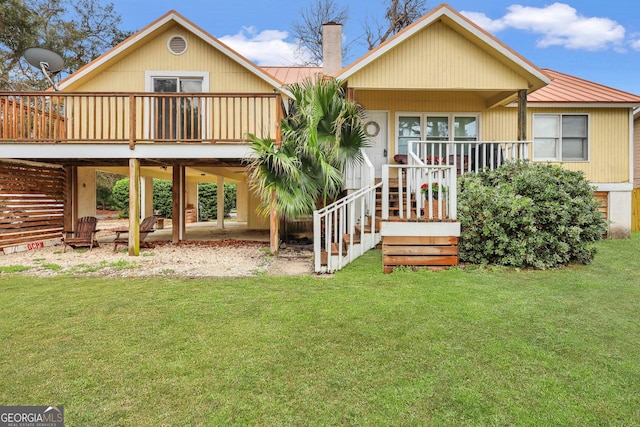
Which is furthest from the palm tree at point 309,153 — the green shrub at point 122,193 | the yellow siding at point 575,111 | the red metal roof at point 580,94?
the green shrub at point 122,193

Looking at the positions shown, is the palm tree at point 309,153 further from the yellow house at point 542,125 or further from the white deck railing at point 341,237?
the yellow house at point 542,125

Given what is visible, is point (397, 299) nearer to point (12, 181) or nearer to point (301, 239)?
point (301, 239)

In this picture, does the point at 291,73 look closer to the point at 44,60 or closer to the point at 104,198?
the point at 44,60

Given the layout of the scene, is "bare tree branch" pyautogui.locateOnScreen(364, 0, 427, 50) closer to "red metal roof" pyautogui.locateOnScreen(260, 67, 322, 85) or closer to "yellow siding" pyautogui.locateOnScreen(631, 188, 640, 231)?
"red metal roof" pyautogui.locateOnScreen(260, 67, 322, 85)

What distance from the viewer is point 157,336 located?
3354 mm

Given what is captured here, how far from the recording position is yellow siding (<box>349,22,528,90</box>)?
873 cm

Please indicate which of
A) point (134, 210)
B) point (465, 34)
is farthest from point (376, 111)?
point (134, 210)

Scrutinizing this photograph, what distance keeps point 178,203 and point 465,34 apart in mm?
8970

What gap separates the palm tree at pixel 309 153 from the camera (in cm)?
711

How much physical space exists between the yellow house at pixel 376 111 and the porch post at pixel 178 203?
39 mm

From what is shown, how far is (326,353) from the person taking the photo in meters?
3.01

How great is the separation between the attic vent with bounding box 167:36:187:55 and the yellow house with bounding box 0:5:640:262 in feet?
0.09

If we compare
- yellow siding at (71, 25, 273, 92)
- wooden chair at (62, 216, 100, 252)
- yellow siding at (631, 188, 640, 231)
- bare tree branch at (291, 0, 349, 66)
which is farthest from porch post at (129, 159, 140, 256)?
yellow siding at (631, 188, 640, 231)

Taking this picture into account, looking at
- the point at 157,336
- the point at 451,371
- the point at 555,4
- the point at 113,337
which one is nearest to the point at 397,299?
the point at 451,371
